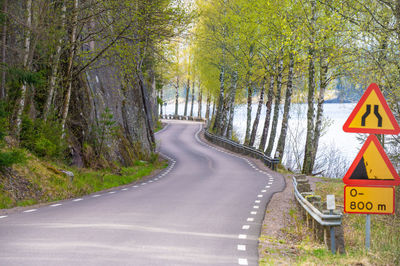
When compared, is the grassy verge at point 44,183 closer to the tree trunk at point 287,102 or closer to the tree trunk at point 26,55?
the tree trunk at point 26,55

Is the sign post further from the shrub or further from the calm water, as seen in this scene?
the calm water

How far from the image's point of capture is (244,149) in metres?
39.7

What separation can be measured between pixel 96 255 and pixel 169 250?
1282 mm

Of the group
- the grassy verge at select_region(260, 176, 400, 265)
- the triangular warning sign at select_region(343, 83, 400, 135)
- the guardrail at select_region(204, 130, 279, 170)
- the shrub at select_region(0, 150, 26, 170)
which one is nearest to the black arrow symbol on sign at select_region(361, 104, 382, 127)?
the triangular warning sign at select_region(343, 83, 400, 135)

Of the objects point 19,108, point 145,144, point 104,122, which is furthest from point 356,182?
point 145,144

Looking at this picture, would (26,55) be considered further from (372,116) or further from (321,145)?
(321,145)

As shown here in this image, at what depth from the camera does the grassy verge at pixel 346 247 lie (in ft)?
27.2

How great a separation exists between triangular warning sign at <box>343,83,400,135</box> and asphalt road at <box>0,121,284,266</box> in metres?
2.69

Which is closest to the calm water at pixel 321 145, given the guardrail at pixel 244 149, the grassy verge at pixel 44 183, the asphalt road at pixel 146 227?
the guardrail at pixel 244 149

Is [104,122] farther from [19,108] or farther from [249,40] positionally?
[249,40]

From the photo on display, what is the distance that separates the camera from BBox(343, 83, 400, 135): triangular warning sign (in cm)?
808

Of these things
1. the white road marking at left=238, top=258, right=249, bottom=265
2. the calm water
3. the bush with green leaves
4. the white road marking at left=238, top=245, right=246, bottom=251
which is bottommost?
the white road marking at left=238, top=258, right=249, bottom=265

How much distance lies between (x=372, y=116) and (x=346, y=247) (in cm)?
302

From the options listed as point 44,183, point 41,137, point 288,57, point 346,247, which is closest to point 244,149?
point 288,57
